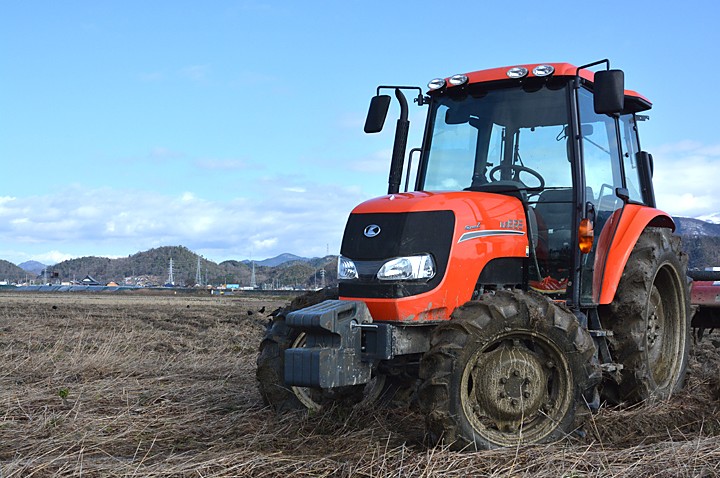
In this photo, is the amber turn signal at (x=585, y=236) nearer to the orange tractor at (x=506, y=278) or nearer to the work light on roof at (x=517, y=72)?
the orange tractor at (x=506, y=278)

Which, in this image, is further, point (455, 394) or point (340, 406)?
point (340, 406)

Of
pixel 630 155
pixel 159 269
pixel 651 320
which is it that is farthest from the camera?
pixel 159 269

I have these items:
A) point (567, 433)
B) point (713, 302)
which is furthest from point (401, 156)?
point (713, 302)

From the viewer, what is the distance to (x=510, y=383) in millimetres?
A: 5520

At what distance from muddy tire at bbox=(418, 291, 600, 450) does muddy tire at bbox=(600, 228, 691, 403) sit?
113 cm

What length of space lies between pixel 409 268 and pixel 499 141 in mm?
1765

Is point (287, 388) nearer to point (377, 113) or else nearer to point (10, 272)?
point (377, 113)

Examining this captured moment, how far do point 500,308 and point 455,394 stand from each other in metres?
0.65

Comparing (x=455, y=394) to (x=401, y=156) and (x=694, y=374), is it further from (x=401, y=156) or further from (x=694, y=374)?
(x=694, y=374)

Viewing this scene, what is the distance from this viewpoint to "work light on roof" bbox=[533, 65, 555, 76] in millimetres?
6410

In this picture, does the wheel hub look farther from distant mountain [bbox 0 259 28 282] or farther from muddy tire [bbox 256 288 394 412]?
distant mountain [bbox 0 259 28 282]

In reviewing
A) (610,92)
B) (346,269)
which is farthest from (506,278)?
(610,92)

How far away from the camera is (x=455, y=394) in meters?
5.20

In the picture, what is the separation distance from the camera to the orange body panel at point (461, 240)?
5637mm
